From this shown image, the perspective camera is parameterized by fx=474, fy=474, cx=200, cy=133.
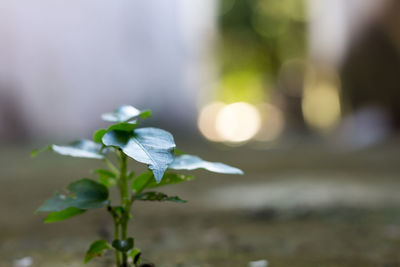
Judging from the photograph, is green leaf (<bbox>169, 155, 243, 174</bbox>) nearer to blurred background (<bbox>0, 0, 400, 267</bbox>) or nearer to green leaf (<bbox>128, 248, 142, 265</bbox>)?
green leaf (<bbox>128, 248, 142, 265</bbox>)

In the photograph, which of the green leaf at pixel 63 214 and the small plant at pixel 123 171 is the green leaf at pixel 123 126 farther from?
the green leaf at pixel 63 214

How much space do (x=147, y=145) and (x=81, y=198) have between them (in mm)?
129

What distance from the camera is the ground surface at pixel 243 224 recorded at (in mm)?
782

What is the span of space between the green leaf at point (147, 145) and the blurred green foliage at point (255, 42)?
1373cm

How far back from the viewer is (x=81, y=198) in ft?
1.74

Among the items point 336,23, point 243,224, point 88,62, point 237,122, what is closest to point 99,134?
point 243,224

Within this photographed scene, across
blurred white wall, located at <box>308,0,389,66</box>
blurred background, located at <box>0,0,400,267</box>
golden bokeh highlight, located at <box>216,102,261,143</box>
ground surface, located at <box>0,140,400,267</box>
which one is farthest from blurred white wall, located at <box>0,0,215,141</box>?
golden bokeh highlight, located at <box>216,102,261,143</box>

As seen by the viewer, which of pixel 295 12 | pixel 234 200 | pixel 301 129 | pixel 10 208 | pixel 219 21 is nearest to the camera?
pixel 10 208

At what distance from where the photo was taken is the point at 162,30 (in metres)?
6.01

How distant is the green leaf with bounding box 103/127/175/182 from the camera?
16.6 inches

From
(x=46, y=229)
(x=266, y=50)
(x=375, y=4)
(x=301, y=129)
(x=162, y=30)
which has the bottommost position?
(x=46, y=229)

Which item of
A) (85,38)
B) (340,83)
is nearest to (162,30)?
(85,38)

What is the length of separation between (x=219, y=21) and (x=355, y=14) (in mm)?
10763

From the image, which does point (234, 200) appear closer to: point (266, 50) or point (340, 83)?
point (340, 83)
